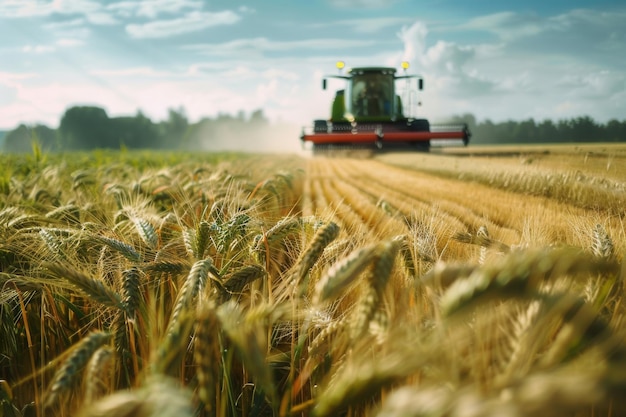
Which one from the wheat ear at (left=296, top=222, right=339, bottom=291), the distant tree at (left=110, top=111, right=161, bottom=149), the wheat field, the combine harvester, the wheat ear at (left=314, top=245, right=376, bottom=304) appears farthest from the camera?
the distant tree at (left=110, top=111, right=161, bottom=149)

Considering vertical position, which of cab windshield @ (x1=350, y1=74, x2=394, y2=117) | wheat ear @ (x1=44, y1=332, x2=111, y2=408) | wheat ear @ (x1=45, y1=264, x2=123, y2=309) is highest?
cab windshield @ (x1=350, y1=74, x2=394, y2=117)

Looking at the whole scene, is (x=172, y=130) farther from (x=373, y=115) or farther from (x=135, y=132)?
(x=373, y=115)

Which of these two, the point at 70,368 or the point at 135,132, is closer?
the point at 70,368

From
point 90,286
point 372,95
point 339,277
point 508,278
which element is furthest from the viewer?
point 372,95

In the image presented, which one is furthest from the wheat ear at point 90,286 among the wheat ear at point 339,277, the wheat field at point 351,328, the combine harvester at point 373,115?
the combine harvester at point 373,115

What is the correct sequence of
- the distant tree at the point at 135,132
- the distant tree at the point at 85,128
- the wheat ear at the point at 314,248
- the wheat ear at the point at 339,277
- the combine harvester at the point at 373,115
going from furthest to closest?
the distant tree at the point at 135,132 < the distant tree at the point at 85,128 < the combine harvester at the point at 373,115 < the wheat ear at the point at 314,248 < the wheat ear at the point at 339,277

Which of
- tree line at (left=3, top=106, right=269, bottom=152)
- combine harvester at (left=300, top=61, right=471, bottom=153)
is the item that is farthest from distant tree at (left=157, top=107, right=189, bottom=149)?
combine harvester at (left=300, top=61, right=471, bottom=153)

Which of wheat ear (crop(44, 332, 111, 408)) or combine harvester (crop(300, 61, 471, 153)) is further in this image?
combine harvester (crop(300, 61, 471, 153))

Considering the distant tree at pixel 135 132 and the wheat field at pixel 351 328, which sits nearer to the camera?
the wheat field at pixel 351 328

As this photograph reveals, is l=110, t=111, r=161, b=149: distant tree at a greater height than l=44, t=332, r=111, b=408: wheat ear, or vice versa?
l=110, t=111, r=161, b=149: distant tree

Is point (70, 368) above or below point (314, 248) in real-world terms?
below

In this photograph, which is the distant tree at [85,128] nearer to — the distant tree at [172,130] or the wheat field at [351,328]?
the distant tree at [172,130]

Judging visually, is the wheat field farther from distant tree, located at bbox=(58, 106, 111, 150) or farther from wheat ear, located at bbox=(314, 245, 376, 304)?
distant tree, located at bbox=(58, 106, 111, 150)

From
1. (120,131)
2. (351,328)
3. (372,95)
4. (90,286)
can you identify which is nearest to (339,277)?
(351,328)
